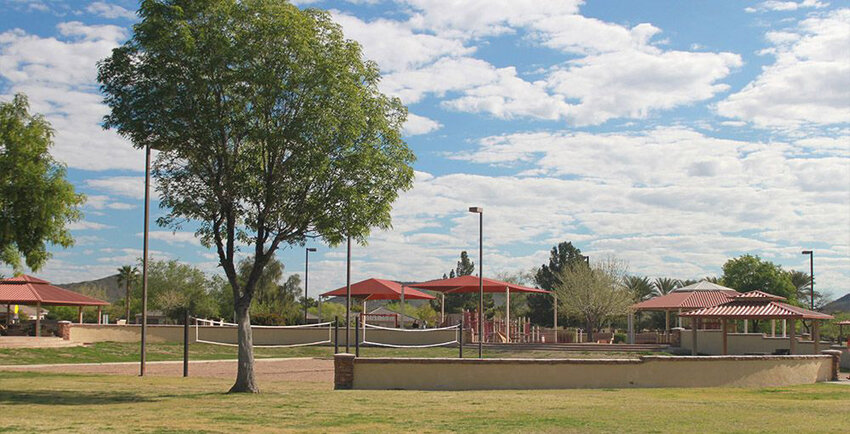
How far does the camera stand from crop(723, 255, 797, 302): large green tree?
63.1m

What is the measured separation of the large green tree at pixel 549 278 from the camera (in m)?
68.7

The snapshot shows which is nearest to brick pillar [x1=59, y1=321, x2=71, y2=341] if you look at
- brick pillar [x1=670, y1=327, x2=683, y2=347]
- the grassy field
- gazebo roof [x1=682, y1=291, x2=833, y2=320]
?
the grassy field

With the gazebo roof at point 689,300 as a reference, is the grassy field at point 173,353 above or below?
below

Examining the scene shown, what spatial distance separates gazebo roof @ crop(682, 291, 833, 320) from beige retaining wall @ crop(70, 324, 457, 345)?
47.1 feet

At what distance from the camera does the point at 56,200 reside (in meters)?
31.6

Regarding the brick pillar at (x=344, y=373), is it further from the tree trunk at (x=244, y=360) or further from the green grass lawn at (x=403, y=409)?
the tree trunk at (x=244, y=360)

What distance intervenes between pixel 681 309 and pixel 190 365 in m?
25.3

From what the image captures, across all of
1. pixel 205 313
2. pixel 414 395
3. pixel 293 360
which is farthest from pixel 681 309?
pixel 205 313

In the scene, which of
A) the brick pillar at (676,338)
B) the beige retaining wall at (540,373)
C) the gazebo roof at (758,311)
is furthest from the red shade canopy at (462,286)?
the beige retaining wall at (540,373)

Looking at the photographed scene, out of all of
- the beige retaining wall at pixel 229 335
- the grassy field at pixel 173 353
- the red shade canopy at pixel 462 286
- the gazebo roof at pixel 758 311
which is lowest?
the grassy field at pixel 173 353

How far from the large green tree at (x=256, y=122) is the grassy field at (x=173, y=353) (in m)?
15.4

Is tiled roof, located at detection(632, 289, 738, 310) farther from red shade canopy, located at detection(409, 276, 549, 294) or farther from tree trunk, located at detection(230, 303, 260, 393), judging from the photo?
tree trunk, located at detection(230, 303, 260, 393)

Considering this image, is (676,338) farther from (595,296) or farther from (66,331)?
(66,331)

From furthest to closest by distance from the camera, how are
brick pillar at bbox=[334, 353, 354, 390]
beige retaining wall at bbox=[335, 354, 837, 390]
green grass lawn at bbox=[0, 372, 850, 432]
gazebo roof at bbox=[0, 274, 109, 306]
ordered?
gazebo roof at bbox=[0, 274, 109, 306]
beige retaining wall at bbox=[335, 354, 837, 390]
brick pillar at bbox=[334, 353, 354, 390]
green grass lawn at bbox=[0, 372, 850, 432]
